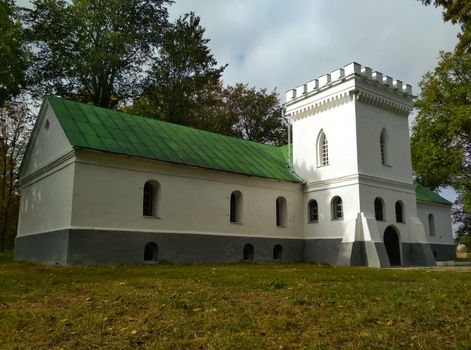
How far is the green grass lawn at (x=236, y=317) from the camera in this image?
18.7ft

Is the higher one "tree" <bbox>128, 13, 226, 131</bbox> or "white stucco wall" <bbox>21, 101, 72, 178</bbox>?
"tree" <bbox>128, 13, 226, 131</bbox>

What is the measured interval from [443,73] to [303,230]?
60.6 ft

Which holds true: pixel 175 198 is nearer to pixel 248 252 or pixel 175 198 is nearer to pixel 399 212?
pixel 248 252

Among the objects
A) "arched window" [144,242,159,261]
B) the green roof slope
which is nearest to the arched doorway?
the green roof slope

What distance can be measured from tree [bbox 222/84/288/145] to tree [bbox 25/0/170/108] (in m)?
11.5

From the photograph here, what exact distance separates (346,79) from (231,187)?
8597mm

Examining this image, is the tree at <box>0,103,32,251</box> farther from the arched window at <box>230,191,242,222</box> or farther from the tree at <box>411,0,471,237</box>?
the tree at <box>411,0,471,237</box>

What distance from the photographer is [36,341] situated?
5895mm

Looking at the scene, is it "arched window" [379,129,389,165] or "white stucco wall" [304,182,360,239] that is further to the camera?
"arched window" [379,129,389,165]

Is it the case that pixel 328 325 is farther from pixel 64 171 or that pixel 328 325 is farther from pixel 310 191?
pixel 310 191

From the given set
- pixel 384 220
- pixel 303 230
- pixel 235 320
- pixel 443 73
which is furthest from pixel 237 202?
pixel 443 73

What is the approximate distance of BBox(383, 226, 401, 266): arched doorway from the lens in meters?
24.2

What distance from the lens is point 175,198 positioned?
66.8 ft

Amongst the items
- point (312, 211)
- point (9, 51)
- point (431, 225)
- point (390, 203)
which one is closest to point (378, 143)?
point (390, 203)
